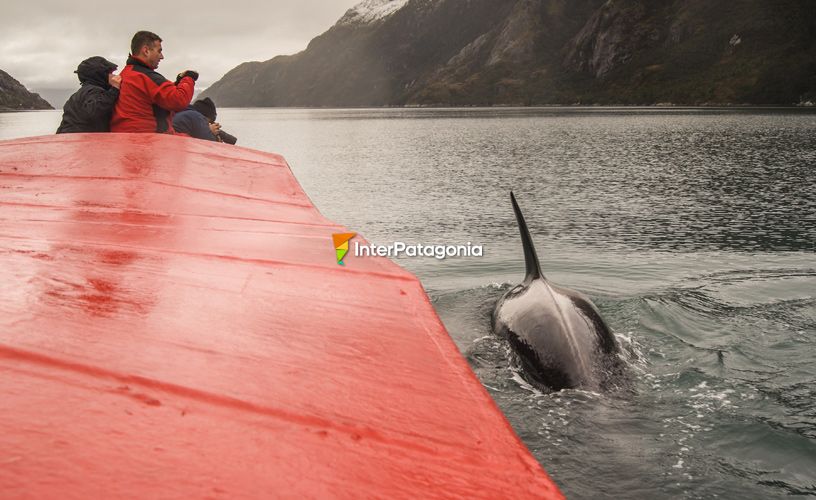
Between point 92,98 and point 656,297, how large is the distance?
9611mm

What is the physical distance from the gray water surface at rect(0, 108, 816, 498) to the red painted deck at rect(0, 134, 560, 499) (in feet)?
9.05

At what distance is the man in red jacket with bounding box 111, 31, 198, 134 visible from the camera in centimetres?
940

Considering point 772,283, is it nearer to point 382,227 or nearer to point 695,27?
point 382,227

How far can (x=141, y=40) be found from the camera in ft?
30.2

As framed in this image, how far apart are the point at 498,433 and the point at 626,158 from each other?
4110cm

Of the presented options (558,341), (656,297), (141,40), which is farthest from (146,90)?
(656,297)

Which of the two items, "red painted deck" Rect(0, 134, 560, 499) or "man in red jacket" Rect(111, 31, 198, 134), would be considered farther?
"man in red jacket" Rect(111, 31, 198, 134)

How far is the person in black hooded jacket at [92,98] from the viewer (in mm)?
9500

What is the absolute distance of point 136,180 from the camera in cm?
660

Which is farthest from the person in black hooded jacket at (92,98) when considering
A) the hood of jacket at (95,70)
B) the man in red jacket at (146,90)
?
the man in red jacket at (146,90)

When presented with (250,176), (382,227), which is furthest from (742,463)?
(382,227)

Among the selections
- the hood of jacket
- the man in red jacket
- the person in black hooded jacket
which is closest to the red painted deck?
the man in red jacket

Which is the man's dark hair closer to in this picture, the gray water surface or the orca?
the gray water surface

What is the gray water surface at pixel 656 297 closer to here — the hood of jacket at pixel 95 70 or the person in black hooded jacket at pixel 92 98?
the person in black hooded jacket at pixel 92 98
